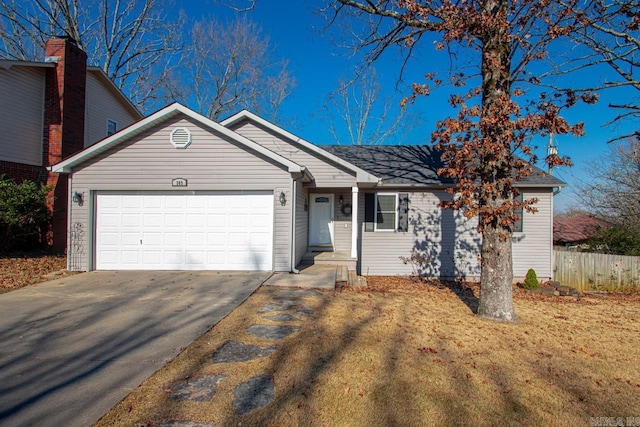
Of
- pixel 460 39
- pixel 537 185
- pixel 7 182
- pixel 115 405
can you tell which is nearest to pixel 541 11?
pixel 460 39

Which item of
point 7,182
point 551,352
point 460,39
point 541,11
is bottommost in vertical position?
point 551,352

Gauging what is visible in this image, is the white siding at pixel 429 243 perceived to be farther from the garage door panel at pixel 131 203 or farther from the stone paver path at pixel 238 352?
the stone paver path at pixel 238 352

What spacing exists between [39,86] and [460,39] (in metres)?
13.8

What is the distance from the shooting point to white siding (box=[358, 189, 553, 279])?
12516 mm

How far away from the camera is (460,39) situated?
753cm

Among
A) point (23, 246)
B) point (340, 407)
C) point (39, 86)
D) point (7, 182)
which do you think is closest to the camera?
point (340, 407)

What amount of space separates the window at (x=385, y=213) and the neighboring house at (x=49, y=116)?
34.0ft

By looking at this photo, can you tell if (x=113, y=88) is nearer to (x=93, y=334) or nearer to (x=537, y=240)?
(x=93, y=334)

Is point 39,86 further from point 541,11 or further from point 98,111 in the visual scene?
point 541,11

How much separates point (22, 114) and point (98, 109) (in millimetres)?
3278

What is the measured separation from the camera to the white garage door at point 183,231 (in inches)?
405

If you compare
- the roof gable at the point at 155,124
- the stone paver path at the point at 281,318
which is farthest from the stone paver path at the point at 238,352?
the roof gable at the point at 155,124

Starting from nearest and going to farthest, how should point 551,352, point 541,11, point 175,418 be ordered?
point 175,418 < point 551,352 < point 541,11

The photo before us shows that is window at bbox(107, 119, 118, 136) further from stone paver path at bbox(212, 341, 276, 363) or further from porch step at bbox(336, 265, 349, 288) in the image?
stone paver path at bbox(212, 341, 276, 363)
